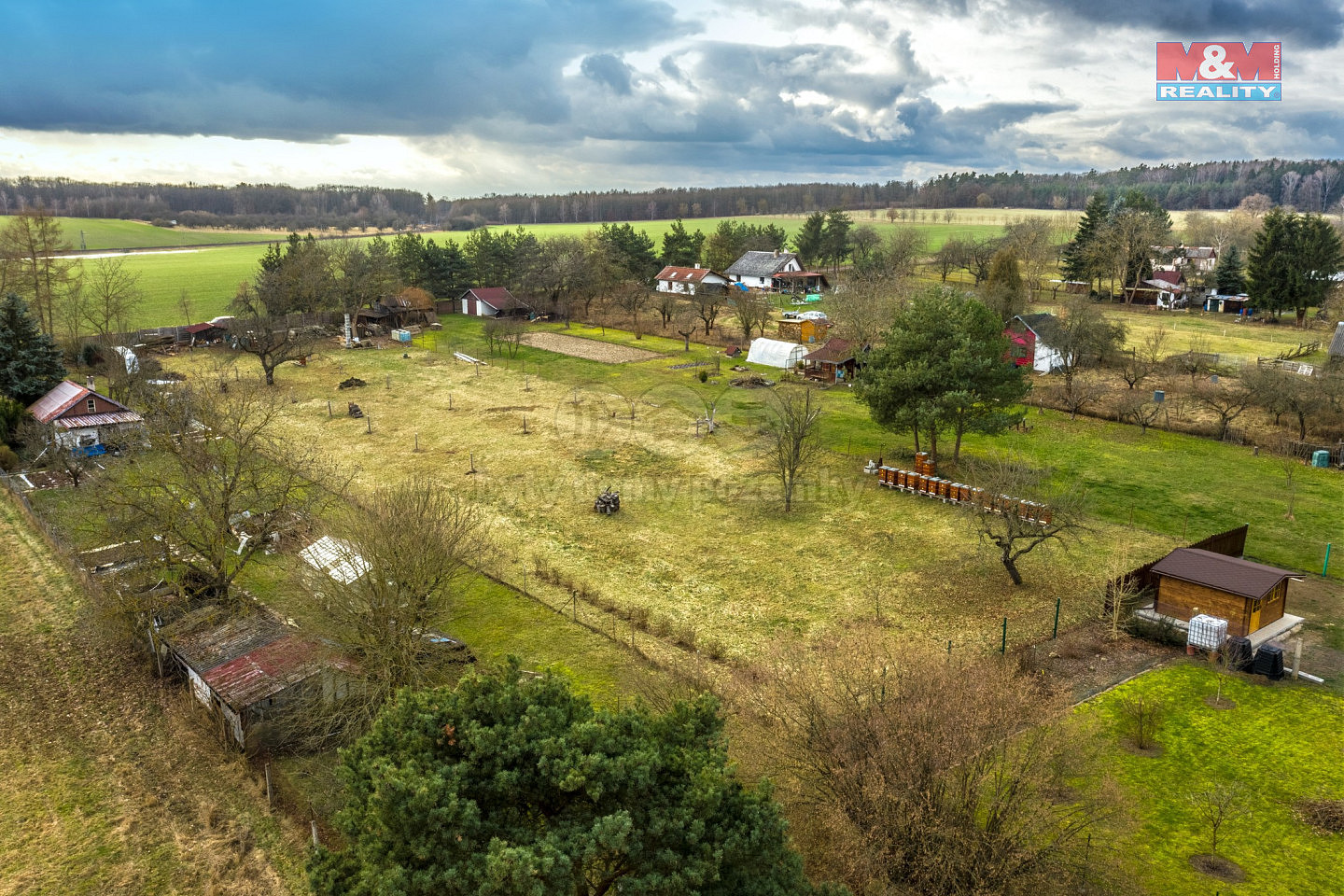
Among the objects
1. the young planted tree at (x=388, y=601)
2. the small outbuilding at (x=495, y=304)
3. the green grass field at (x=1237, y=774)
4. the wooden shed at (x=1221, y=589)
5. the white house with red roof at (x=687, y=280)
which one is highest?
the white house with red roof at (x=687, y=280)

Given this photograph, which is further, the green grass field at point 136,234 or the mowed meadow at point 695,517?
the green grass field at point 136,234

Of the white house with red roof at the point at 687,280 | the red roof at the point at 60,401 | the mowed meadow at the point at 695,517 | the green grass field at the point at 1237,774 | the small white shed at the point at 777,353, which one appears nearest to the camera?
the green grass field at the point at 1237,774

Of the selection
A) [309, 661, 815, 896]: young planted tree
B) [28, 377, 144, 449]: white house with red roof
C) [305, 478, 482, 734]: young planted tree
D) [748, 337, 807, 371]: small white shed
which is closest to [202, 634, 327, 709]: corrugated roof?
[305, 478, 482, 734]: young planted tree

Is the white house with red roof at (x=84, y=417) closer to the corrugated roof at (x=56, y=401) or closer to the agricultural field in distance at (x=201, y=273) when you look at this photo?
the corrugated roof at (x=56, y=401)

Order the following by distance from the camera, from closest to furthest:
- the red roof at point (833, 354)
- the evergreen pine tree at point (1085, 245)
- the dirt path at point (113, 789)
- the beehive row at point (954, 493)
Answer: the dirt path at point (113, 789), the beehive row at point (954, 493), the red roof at point (833, 354), the evergreen pine tree at point (1085, 245)

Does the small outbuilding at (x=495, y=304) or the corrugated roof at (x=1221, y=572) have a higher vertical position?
the small outbuilding at (x=495, y=304)

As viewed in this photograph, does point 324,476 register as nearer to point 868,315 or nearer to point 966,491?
point 966,491

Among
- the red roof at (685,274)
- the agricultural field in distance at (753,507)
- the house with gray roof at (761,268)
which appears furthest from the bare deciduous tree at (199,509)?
the house with gray roof at (761,268)
